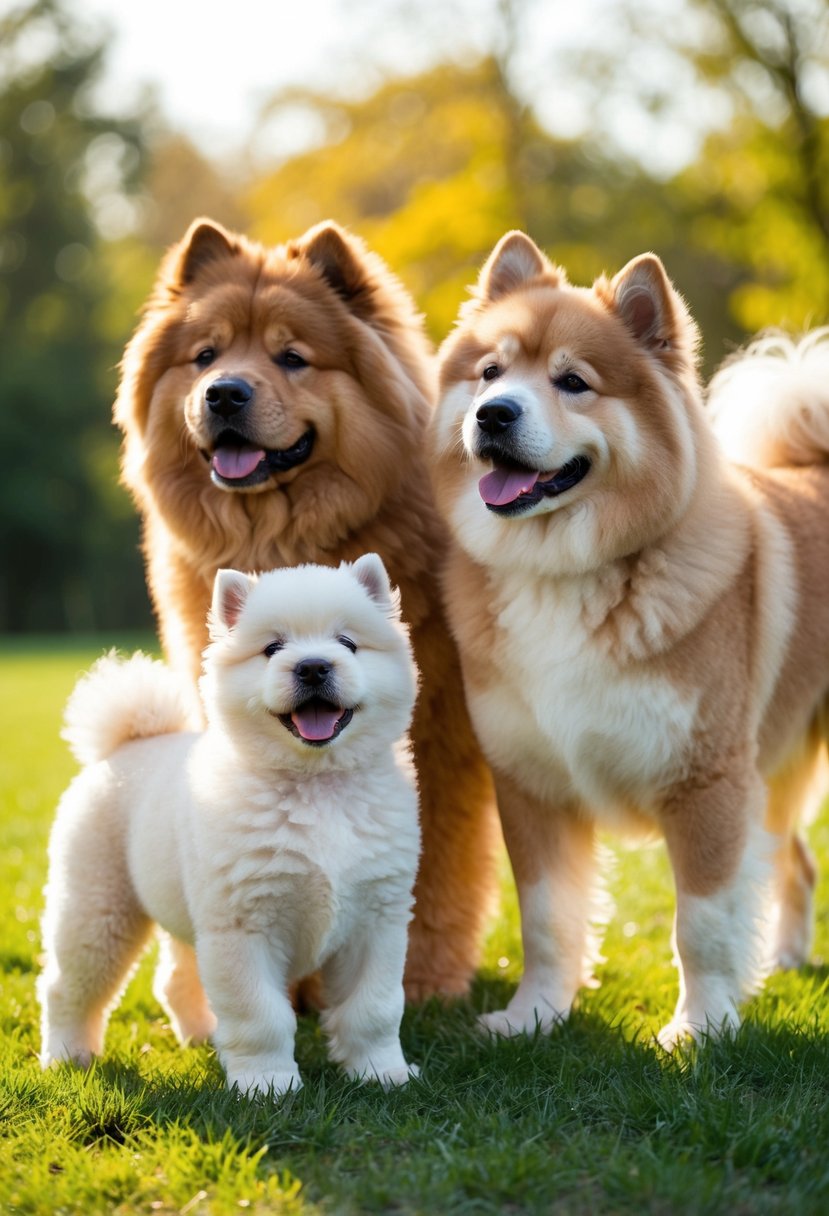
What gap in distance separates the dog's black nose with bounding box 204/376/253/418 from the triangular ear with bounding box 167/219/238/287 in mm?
668

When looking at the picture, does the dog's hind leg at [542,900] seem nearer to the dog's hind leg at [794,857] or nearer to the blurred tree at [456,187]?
the dog's hind leg at [794,857]

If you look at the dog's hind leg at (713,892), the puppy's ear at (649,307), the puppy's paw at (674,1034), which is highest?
the puppy's ear at (649,307)

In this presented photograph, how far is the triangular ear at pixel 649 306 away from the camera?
146 inches

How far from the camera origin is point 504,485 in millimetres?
3607

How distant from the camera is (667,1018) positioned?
3.91m

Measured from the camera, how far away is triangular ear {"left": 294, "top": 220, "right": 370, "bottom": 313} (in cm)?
428

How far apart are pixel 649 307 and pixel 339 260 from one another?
1148 millimetres

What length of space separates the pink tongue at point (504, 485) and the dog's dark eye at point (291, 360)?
2.82 ft

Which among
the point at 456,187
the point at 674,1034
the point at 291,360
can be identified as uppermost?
the point at 456,187

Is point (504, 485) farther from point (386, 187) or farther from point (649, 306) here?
point (386, 187)

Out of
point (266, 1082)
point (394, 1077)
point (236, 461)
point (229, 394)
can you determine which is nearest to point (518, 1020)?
point (394, 1077)

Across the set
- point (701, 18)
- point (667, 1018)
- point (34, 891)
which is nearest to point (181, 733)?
point (667, 1018)

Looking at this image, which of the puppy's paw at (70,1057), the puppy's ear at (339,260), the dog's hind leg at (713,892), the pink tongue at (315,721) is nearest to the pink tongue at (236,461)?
the puppy's ear at (339,260)

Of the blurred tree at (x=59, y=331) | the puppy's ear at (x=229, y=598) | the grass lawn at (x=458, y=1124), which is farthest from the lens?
the blurred tree at (x=59, y=331)
